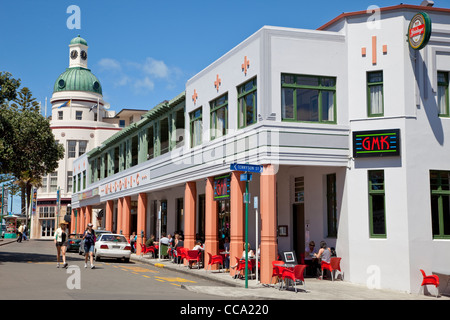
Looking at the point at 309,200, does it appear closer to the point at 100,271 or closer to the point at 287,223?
the point at 287,223

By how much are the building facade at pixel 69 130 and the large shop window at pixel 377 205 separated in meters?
55.6

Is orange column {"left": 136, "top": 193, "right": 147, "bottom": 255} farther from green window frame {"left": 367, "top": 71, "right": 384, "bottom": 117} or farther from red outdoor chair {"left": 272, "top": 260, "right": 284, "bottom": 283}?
green window frame {"left": 367, "top": 71, "right": 384, "bottom": 117}

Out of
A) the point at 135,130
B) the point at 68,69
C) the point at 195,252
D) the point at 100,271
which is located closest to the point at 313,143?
the point at 195,252

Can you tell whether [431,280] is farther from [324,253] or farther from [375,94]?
[375,94]

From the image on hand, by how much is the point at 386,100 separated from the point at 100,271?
491 inches

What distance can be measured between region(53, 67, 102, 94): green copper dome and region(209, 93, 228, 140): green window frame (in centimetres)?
5512

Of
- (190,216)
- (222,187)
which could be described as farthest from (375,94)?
(190,216)

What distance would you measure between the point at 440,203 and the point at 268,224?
226 inches

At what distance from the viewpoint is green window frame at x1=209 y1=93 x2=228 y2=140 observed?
22.9m

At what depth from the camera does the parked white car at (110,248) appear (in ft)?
90.2

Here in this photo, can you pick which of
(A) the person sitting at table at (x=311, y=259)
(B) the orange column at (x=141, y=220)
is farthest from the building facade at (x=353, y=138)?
(B) the orange column at (x=141, y=220)

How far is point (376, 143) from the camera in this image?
18.6m

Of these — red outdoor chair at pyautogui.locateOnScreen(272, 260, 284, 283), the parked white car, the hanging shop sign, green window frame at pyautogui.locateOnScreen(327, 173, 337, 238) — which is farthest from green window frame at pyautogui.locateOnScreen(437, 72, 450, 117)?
the parked white car

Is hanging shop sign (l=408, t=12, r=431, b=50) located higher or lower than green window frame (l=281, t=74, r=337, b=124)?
higher
